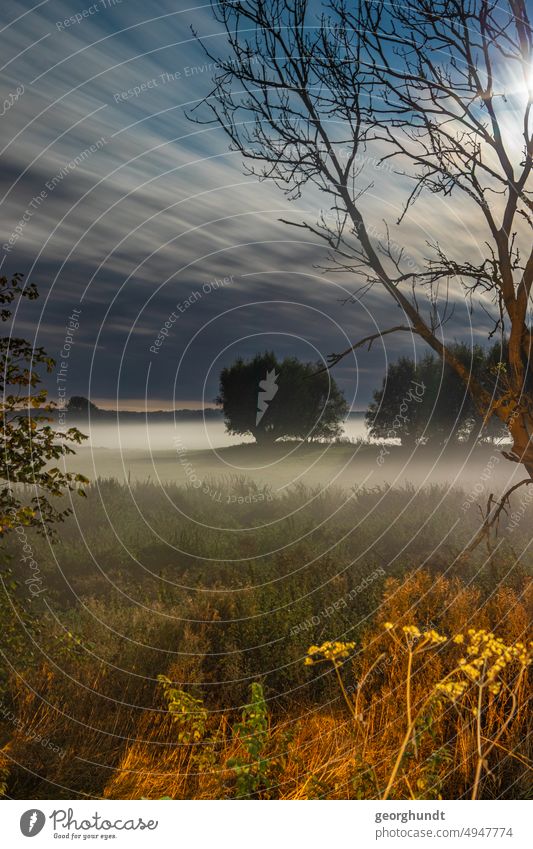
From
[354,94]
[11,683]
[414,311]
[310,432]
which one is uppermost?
[354,94]

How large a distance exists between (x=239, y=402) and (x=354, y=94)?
9.14m

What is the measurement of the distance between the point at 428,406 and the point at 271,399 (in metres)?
7.83

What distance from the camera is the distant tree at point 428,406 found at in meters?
18.5

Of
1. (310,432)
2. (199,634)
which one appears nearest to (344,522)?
(310,432)

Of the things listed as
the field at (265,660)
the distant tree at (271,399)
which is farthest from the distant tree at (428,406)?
the field at (265,660)

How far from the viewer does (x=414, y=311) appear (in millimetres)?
8539

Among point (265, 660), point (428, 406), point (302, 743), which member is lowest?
point (302, 743)

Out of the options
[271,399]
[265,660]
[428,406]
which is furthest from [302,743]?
[428,406]

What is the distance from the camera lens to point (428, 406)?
22.0 metres

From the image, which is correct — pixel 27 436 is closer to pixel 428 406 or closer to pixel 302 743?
pixel 302 743

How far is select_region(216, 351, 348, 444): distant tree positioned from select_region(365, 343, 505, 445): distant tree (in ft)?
5.59

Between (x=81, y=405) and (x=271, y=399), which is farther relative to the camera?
(x=271, y=399)
